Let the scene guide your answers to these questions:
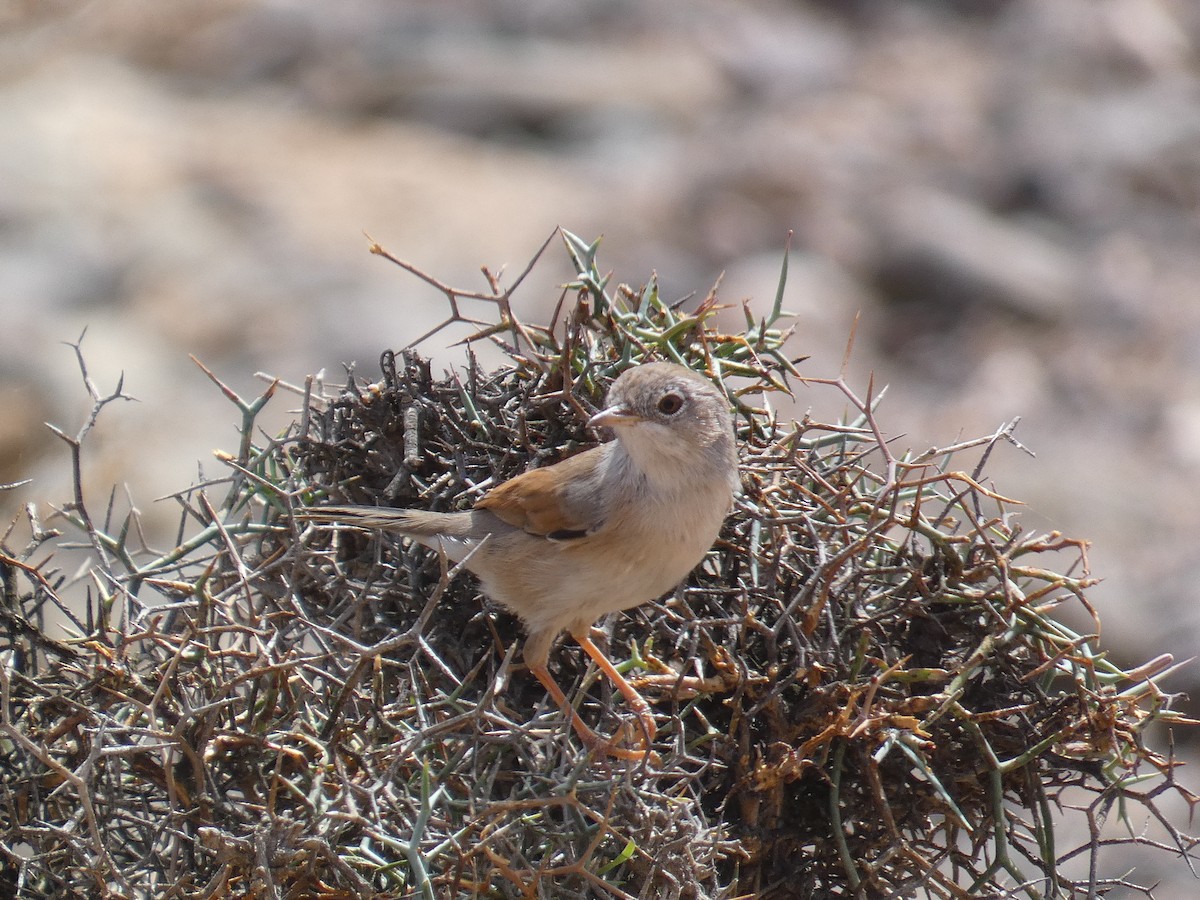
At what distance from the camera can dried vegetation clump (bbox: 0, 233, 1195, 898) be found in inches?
111

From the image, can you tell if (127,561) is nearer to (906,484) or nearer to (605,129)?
(906,484)

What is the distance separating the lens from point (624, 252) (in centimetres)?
1266

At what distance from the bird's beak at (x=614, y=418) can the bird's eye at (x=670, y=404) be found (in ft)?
0.23

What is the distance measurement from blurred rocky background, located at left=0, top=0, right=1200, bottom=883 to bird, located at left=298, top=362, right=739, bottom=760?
16.9 ft

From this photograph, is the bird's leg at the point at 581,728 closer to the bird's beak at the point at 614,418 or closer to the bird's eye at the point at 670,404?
the bird's beak at the point at 614,418

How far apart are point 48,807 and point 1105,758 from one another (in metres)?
2.56

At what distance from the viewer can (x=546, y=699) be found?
3.30 meters

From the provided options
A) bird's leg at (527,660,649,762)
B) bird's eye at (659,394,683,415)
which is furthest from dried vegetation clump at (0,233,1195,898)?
bird's eye at (659,394,683,415)

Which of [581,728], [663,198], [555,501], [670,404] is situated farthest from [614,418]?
[663,198]

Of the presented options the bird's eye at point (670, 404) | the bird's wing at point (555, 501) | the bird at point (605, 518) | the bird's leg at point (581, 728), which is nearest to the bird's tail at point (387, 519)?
the bird at point (605, 518)

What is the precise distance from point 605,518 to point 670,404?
1.33 feet

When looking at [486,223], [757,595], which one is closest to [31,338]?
[486,223]

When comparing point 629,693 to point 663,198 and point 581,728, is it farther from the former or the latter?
point 663,198

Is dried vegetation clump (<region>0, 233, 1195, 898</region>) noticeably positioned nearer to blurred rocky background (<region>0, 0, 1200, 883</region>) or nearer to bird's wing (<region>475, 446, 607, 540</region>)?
bird's wing (<region>475, 446, 607, 540</region>)
